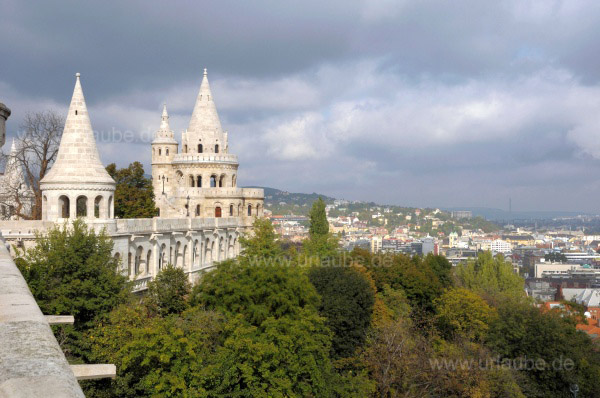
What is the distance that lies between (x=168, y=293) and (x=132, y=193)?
65.5 ft

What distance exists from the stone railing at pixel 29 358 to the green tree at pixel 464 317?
139ft

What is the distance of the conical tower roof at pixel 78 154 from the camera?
96.5ft

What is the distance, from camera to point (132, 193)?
48.0 meters

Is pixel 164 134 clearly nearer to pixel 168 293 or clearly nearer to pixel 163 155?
pixel 163 155

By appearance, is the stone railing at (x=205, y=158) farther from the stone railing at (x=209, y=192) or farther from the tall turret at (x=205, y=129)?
the stone railing at (x=209, y=192)

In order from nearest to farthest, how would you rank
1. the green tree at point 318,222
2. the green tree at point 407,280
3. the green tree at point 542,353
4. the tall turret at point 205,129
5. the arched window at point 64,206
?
the arched window at point 64,206 → the green tree at point 542,353 → the green tree at point 407,280 → the tall turret at point 205,129 → the green tree at point 318,222

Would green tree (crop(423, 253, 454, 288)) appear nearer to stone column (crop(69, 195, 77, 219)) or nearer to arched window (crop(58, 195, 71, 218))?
arched window (crop(58, 195, 71, 218))

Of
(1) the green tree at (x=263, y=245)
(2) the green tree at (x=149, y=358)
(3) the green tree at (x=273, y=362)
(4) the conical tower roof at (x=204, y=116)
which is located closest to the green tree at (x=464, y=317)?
(1) the green tree at (x=263, y=245)

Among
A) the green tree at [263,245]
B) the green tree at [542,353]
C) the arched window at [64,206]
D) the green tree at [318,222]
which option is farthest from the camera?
the green tree at [318,222]

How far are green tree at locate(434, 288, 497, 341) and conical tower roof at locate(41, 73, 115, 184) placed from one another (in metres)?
26.8

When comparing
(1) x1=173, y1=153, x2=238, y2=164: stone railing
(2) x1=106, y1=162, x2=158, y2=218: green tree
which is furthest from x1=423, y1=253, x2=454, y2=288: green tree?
(2) x1=106, y1=162, x2=158, y2=218: green tree

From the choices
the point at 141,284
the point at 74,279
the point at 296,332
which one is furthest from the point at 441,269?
the point at 74,279

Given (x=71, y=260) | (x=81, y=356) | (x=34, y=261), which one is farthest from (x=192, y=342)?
(x=34, y=261)

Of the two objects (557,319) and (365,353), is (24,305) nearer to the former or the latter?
(365,353)
